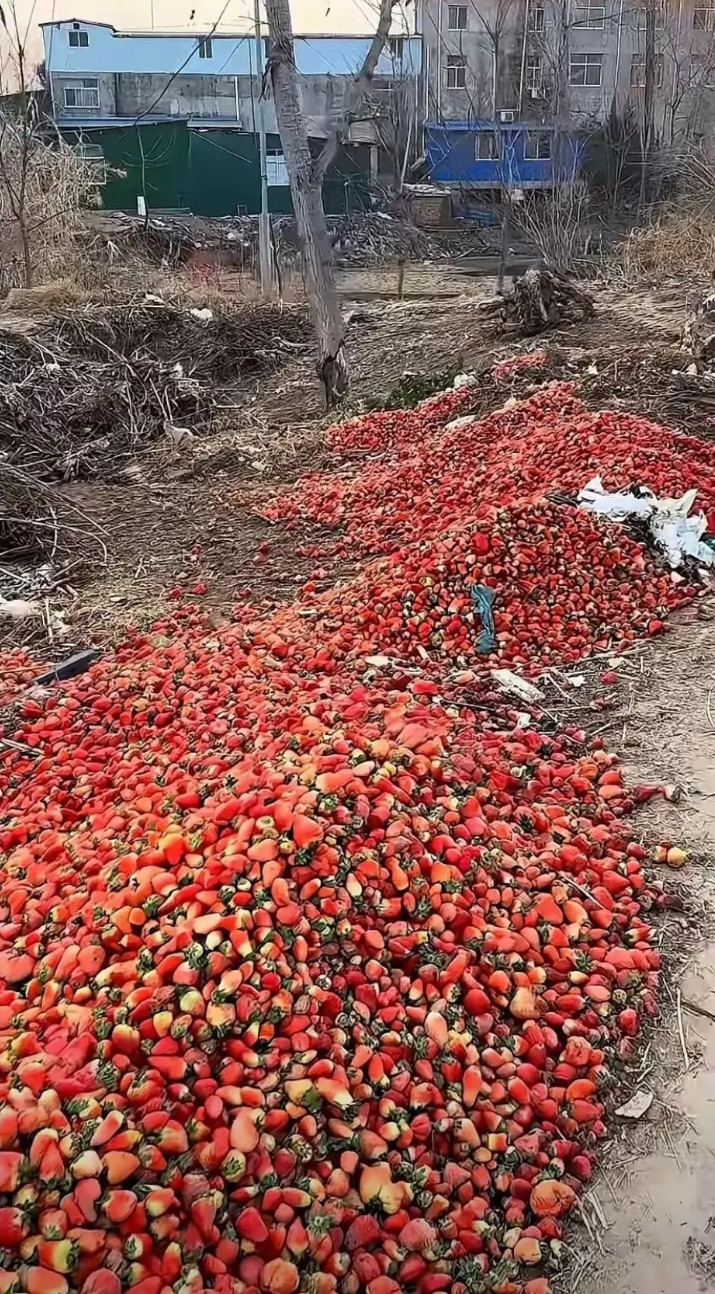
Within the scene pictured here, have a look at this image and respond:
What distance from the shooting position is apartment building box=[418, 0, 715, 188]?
1973cm

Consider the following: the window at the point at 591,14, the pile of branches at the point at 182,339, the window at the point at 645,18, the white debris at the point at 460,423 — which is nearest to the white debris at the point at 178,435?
the pile of branches at the point at 182,339

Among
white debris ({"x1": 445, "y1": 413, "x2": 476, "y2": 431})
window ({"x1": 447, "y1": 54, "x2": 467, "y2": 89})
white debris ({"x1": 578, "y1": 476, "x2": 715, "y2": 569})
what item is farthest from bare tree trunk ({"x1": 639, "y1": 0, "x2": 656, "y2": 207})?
white debris ({"x1": 578, "y1": 476, "x2": 715, "y2": 569})

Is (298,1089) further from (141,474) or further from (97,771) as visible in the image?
(141,474)

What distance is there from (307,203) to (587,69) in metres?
19.5

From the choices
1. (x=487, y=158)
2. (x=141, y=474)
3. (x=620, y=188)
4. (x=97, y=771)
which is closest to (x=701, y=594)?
(x=97, y=771)

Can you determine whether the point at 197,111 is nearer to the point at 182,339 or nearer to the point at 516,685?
the point at 182,339

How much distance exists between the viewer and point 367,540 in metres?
5.82

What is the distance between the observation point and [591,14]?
2352 centimetres

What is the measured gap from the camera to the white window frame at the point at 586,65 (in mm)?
23984

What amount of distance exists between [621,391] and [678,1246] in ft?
21.9

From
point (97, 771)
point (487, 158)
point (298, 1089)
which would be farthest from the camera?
point (487, 158)

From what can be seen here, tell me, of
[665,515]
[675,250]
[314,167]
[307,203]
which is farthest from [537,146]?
[665,515]

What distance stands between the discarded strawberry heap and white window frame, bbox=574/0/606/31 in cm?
2480

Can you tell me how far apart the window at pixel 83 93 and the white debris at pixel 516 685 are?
2977 cm
